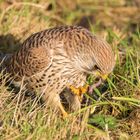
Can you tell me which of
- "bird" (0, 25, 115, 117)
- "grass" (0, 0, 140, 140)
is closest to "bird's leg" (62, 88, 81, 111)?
"bird" (0, 25, 115, 117)

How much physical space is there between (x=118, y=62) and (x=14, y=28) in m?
1.54

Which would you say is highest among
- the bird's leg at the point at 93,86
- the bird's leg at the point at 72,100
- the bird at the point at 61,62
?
the bird at the point at 61,62

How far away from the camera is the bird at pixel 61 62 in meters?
5.43

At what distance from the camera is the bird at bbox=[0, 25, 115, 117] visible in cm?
543

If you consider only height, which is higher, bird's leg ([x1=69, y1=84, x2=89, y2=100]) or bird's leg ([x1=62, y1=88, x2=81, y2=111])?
bird's leg ([x1=69, y1=84, x2=89, y2=100])

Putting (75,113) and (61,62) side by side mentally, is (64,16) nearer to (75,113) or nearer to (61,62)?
(61,62)

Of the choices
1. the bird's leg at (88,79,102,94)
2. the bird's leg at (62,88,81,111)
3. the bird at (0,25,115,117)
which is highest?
the bird at (0,25,115,117)

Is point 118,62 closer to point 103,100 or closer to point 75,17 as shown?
point 103,100

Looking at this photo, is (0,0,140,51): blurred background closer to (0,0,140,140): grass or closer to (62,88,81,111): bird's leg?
(0,0,140,140): grass

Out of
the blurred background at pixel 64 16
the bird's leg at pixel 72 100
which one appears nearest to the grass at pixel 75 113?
the blurred background at pixel 64 16

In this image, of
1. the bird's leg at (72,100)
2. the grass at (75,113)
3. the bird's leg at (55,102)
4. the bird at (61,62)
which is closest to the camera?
the grass at (75,113)

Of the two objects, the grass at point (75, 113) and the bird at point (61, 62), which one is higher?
the bird at point (61, 62)

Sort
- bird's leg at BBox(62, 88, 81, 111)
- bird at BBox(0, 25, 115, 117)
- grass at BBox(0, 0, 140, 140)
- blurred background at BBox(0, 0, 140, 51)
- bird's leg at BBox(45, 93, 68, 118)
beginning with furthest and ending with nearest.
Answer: blurred background at BBox(0, 0, 140, 51), bird's leg at BBox(62, 88, 81, 111), bird's leg at BBox(45, 93, 68, 118), bird at BBox(0, 25, 115, 117), grass at BBox(0, 0, 140, 140)

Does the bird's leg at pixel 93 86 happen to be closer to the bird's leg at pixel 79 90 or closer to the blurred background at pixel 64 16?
the bird's leg at pixel 79 90
